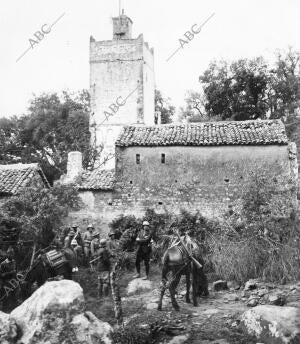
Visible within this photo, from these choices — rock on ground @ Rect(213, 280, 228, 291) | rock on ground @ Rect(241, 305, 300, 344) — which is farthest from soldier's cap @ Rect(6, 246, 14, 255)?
rock on ground @ Rect(241, 305, 300, 344)

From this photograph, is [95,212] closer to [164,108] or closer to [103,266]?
[103,266]

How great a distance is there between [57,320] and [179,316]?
3672 millimetres

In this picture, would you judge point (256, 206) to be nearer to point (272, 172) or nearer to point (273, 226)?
point (273, 226)

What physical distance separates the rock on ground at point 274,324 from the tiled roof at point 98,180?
10787mm

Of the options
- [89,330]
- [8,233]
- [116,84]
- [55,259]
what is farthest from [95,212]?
[116,84]

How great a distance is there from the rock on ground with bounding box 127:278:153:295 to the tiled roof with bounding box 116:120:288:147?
22.4 ft

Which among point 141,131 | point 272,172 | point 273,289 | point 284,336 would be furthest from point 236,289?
point 141,131

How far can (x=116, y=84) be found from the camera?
34250mm

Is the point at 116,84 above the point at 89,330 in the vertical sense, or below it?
above

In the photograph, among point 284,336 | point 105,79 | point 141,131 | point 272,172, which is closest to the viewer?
point 284,336

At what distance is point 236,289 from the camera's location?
1251 cm

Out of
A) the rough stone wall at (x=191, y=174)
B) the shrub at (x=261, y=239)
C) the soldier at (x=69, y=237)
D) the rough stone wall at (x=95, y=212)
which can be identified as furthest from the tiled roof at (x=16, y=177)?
the shrub at (x=261, y=239)

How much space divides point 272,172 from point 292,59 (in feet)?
70.2

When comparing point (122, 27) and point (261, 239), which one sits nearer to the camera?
point (261, 239)
